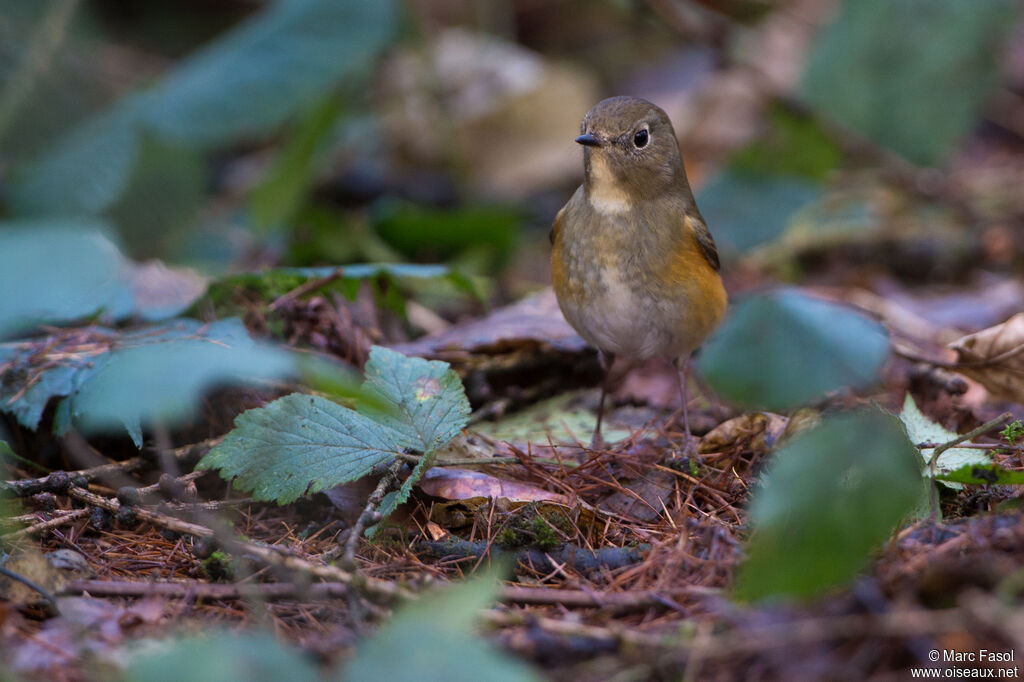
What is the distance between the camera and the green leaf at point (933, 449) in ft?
8.65

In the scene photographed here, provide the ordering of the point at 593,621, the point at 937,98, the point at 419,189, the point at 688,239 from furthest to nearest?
the point at 419,189 < the point at 937,98 < the point at 688,239 < the point at 593,621

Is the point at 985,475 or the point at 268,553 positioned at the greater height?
the point at 268,553

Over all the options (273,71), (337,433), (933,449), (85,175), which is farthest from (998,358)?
(85,175)

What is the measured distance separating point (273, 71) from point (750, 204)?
289cm

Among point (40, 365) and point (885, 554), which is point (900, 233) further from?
point (40, 365)

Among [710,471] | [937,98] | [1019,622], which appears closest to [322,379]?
[1019,622]

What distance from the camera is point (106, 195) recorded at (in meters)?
5.41

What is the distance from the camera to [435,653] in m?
1.59

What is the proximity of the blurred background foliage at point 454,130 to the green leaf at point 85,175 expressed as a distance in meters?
0.01

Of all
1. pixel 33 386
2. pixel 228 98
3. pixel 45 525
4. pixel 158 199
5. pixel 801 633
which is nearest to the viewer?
pixel 801 633

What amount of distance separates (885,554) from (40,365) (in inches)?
100

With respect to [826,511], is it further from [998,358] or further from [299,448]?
[998,358]

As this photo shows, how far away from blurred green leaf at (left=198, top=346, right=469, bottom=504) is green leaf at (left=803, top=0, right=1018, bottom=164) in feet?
13.2

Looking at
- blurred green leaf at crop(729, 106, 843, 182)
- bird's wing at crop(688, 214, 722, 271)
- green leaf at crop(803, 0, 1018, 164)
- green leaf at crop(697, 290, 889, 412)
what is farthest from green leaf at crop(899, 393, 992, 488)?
green leaf at crop(803, 0, 1018, 164)
